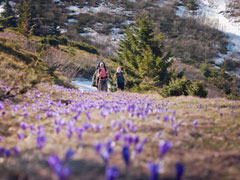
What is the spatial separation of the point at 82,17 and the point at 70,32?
1721cm

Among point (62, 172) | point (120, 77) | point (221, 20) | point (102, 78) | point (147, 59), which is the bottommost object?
point (62, 172)

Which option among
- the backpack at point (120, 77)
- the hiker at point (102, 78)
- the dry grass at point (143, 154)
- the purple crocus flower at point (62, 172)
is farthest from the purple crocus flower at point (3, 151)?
the backpack at point (120, 77)

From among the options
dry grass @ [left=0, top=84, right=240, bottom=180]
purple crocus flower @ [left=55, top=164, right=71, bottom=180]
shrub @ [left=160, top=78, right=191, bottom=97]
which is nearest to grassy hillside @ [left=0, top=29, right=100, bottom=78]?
shrub @ [left=160, top=78, right=191, bottom=97]

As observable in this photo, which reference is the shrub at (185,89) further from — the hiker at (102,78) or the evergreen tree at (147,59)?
the evergreen tree at (147,59)

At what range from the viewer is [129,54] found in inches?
971

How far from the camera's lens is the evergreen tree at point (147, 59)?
20.6m

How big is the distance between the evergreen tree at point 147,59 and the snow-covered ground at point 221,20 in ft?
185

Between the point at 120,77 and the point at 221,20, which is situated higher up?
the point at 221,20

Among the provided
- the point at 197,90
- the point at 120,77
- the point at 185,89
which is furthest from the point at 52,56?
the point at 197,90

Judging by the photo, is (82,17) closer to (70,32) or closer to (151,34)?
(70,32)

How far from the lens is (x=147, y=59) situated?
20406 mm

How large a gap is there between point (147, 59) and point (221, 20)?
352 ft

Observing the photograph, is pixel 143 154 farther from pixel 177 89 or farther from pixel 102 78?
pixel 102 78

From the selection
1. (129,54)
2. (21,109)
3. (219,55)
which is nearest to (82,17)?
(219,55)
